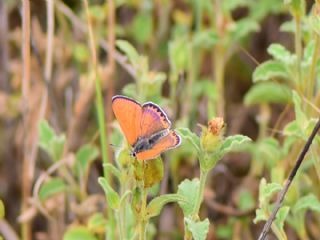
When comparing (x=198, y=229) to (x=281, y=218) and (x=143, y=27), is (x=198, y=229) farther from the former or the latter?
(x=143, y=27)

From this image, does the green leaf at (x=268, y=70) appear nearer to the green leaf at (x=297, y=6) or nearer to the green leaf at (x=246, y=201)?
the green leaf at (x=297, y=6)

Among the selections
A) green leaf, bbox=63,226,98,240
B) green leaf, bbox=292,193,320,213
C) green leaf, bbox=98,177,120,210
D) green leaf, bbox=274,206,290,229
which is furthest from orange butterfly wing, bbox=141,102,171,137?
green leaf, bbox=63,226,98,240

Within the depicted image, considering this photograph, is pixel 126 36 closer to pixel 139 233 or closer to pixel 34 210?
pixel 34 210

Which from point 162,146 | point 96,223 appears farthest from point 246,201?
point 162,146

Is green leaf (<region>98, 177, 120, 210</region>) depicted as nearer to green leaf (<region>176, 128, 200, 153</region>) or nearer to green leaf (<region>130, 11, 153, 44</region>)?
green leaf (<region>176, 128, 200, 153</region>)

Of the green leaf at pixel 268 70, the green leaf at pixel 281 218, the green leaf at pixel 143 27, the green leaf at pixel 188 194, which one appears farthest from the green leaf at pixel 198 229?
the green leaf at pixel 143 27

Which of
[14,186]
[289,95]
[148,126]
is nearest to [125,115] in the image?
[148,126]

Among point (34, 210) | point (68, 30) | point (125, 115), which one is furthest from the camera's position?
point (68, 30)
